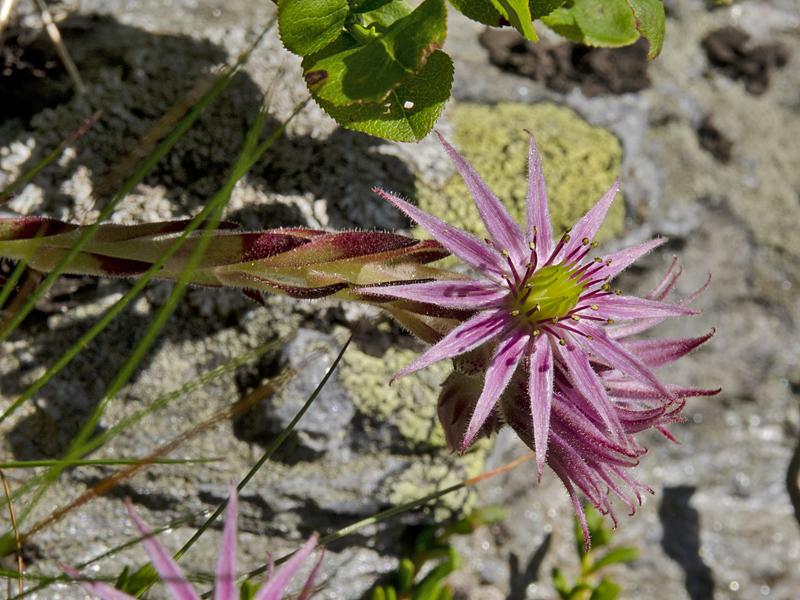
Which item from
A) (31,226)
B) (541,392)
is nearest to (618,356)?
(541,392)

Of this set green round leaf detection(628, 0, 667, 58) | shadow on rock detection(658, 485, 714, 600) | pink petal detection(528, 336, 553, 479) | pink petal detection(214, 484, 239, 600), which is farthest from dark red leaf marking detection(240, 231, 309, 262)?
shadow on rock detection(658, 485, 714, 600)

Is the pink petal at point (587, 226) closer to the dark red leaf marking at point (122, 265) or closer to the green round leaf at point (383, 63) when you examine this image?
the green round leaf at point (383, 63)

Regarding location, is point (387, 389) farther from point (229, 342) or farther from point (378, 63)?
point (378, 63)

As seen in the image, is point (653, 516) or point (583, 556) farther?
point (653, 516)

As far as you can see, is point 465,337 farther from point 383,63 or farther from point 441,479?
point 441,479

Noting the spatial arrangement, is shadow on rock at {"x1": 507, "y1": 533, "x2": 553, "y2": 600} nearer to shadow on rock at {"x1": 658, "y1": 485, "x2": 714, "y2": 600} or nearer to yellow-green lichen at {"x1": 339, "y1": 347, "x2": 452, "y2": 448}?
shadow on rock at {"x1": 658, "y1": 485, "x2": 714, "y2": 600}

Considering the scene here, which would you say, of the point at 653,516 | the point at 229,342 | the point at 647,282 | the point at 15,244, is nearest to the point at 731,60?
the point at 647,282
